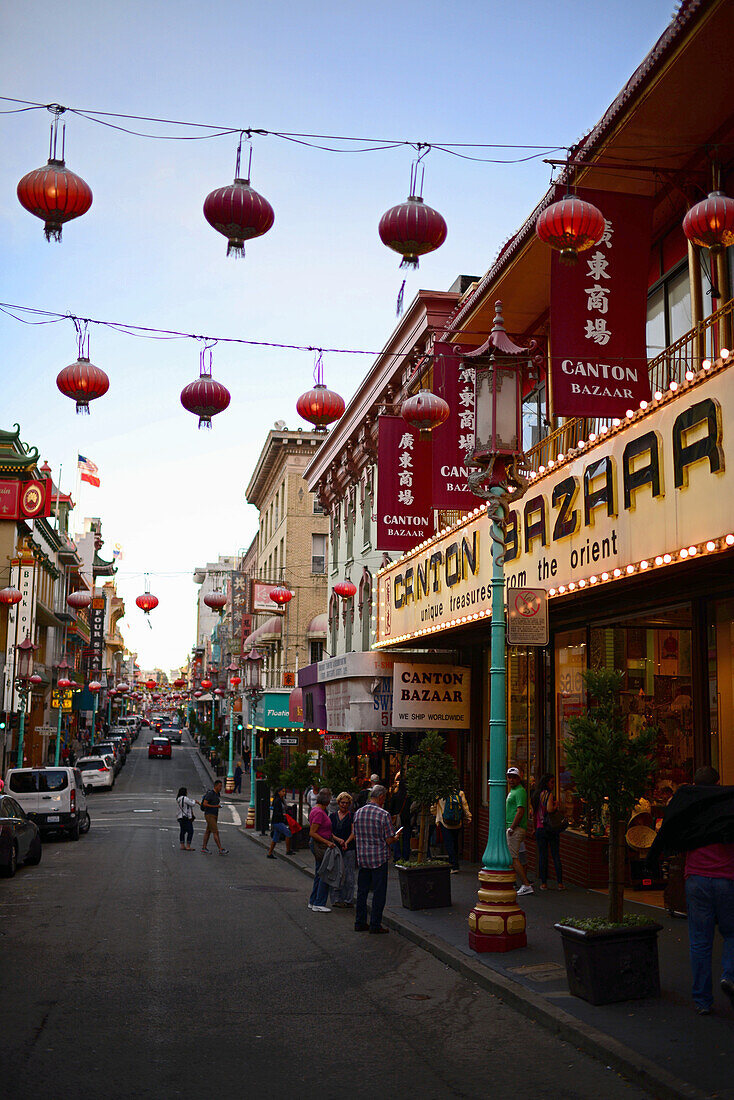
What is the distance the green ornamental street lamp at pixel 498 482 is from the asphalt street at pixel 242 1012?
1488mm

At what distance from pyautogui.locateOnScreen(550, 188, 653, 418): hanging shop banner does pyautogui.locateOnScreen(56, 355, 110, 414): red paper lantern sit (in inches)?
220

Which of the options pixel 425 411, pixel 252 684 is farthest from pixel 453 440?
pixel 252 684

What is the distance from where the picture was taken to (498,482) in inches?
484

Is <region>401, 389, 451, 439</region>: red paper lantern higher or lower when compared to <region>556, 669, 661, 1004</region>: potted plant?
higher

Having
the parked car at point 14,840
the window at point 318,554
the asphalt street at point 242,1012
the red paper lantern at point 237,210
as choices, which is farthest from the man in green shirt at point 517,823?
the window at point 318,554

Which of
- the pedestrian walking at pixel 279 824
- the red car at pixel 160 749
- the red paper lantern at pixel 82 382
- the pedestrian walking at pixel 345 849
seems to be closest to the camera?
the red paper lantern at pixel 82 382

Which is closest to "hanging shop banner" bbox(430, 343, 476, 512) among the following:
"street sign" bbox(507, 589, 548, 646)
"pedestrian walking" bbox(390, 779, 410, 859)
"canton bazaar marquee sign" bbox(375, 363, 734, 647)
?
"canton bazaar marquee sign" bbox(375, 363, 734, 647)

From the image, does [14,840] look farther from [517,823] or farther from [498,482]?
[498,482]

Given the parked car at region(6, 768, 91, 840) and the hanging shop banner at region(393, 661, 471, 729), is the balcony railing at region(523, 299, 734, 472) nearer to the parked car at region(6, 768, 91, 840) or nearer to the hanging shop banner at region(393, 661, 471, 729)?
the hanging shop banner at region(393, 661, 471, 729)

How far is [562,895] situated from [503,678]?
5107 mm

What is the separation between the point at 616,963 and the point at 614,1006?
34 centimetres

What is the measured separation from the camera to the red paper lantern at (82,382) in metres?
12.7

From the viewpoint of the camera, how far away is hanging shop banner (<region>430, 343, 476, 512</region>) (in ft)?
56.6

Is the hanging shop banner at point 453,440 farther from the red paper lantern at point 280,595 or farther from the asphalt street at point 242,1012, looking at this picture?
the red paper lantern at point 280,595
